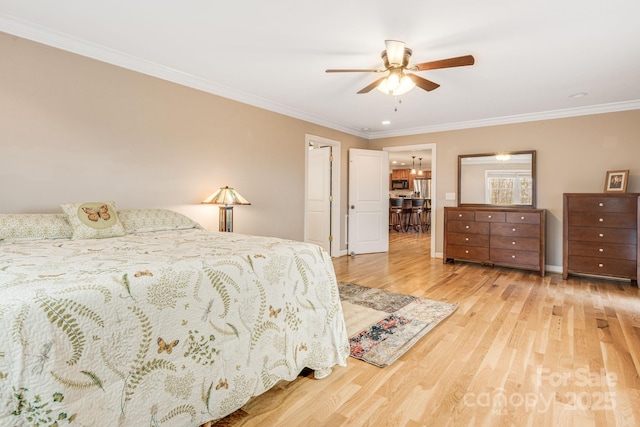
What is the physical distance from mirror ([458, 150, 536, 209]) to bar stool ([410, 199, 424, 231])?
413 cm

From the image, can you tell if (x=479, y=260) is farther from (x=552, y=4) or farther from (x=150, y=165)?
(x=150, y=165)

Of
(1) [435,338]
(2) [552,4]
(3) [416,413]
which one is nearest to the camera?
(3) [416,413]

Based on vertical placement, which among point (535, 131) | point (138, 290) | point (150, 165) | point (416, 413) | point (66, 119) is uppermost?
point (535, 131)

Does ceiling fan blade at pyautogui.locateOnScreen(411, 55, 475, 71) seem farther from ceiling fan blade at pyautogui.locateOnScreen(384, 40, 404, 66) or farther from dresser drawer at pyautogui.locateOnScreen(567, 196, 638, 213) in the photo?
dresser drawer at pyautogui.locateOnScreen(567, 196, 638, 213)

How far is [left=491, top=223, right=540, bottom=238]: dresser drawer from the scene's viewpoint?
439 cm

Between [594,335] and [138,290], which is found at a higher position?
[138,290]

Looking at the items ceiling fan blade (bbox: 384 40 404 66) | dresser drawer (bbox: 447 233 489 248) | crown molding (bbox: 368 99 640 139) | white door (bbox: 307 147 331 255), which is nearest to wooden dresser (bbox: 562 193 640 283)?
dresser drawer (bbox: 447 233 489 248)

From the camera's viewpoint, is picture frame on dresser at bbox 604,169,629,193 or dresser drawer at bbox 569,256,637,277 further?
picture frame on dresser at bbox 604,169,629,193

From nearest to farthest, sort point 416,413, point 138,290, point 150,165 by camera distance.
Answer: point 138,290 → point 416,413 → point 150,165

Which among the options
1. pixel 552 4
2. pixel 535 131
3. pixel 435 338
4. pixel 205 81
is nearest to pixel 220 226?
pixel 205 81

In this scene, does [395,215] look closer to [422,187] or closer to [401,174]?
[422,187]

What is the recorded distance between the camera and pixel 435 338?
2.40m

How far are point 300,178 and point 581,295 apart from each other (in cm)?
363

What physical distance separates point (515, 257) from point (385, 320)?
2840mm
